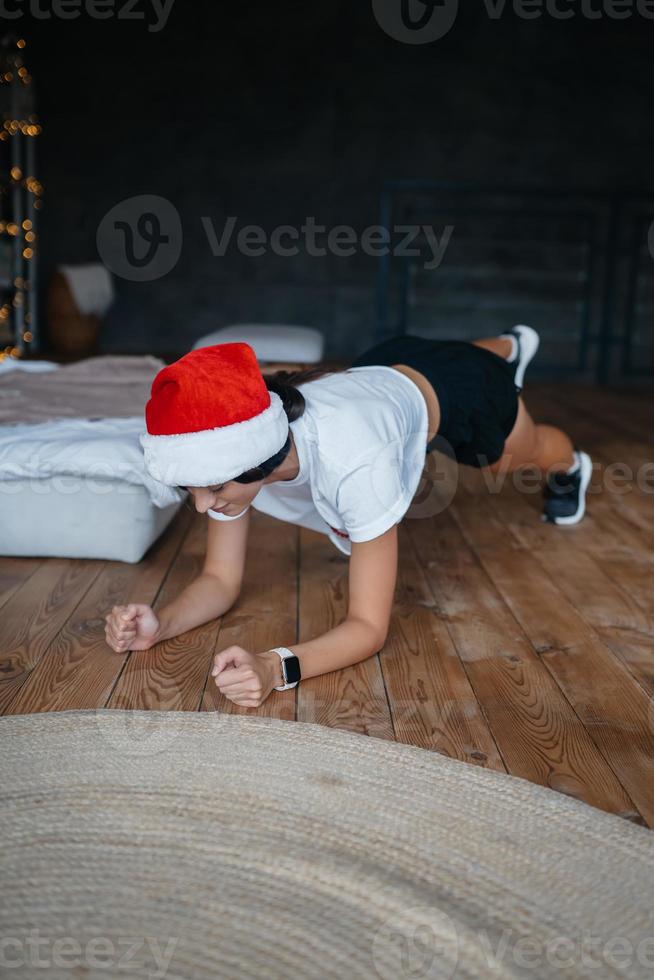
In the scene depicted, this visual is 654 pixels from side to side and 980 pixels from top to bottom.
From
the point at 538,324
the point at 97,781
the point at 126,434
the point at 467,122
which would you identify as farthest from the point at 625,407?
the point at 97,781

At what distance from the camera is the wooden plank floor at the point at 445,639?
1397 mm

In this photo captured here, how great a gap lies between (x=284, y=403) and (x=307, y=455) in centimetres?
10

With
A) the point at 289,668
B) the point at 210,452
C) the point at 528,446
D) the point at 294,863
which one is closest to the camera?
the point at 294,863

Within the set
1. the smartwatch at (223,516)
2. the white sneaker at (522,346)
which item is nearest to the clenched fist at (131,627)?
the smartwatch at (223,516)

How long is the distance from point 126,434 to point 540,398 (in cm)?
320

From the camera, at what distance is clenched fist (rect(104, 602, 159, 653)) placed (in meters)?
1.55

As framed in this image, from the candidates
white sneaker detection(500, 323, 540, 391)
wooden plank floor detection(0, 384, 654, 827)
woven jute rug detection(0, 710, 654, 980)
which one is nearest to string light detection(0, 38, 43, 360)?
wooden plank floor detection(0, 384, 654, 827)

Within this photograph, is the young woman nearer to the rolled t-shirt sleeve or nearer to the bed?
the rolled t-shirt sleeve

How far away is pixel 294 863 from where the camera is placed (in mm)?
1062

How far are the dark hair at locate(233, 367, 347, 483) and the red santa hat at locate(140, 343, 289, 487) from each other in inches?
2.1

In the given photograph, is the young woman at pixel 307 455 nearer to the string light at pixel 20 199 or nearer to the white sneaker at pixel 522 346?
the white sneaker at pixel 522 346

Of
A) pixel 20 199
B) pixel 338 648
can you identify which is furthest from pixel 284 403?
pixel 20 199

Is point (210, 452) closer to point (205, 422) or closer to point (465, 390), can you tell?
point (205, 422)

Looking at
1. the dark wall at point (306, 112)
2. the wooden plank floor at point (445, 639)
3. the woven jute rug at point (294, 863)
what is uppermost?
the dark wall at point (306, 112)
